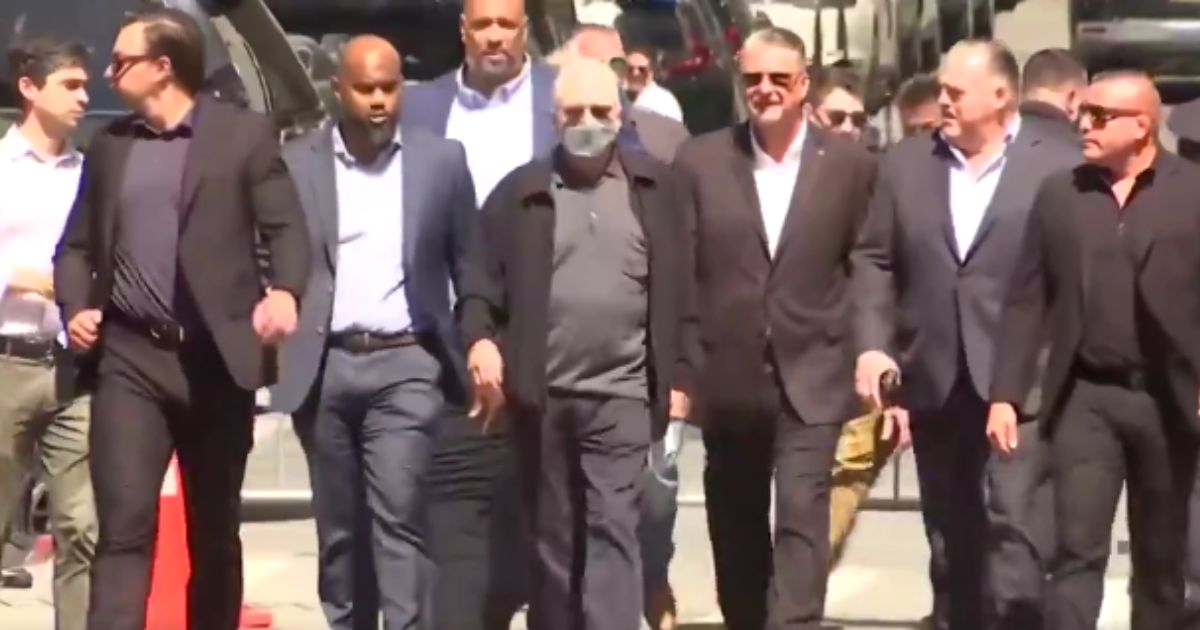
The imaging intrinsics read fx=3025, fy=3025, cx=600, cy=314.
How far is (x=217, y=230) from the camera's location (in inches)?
324

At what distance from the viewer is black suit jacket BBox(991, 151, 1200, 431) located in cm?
852

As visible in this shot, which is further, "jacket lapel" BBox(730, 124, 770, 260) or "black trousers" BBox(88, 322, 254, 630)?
"jacket lapel" BBox(730, 124, 770, 260)

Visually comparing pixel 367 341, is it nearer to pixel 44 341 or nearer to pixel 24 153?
pixel 44 341

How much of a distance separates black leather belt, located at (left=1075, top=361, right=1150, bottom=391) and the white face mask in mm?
1507

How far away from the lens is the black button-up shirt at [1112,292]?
8.52 metres

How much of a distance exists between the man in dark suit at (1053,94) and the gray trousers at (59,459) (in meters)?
3.12

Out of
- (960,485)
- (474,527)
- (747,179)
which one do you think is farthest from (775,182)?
(474,527)

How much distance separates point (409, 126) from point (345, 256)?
0.47 m

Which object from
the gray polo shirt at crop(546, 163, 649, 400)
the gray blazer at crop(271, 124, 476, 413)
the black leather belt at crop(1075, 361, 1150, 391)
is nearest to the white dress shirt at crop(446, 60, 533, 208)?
the gray blazer at crop(271, 124, 476, 413)

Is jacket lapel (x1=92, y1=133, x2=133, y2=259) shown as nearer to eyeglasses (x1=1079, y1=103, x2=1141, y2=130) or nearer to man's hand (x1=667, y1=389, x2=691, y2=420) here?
man's hand (x1=667, y1=389, x2=691, y2=420)

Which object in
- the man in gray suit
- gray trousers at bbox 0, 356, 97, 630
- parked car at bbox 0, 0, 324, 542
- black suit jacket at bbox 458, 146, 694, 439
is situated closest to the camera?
black suit jacket at bbox 458, 146, 694, 439

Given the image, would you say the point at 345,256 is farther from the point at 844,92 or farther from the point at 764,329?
the point at 844,92

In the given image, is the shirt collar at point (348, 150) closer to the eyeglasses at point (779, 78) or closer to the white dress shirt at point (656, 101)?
the eyeglasses at point (779, 78)

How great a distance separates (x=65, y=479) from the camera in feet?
29.7
